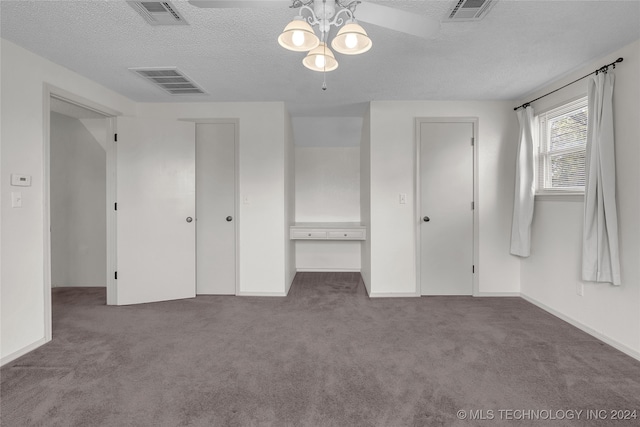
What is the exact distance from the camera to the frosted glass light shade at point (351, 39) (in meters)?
1.41

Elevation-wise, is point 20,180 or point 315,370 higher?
point 20,180

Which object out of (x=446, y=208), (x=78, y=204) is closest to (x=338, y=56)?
(x=446, y=208)

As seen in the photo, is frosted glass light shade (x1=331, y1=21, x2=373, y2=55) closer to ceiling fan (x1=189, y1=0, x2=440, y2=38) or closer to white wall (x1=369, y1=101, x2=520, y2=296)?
ceiling fan (x1=189, y1=0, x2=440, y2=38)

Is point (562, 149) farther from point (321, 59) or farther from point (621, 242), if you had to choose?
point (321, 59)

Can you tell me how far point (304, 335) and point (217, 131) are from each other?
8.46 feet

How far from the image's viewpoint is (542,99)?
3.34 meters

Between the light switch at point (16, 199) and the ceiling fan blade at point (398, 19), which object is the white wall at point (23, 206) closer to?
the light switch at point (16, 199)

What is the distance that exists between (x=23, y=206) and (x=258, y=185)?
6.81 ft

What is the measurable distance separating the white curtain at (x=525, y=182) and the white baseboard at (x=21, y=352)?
14.9 ft

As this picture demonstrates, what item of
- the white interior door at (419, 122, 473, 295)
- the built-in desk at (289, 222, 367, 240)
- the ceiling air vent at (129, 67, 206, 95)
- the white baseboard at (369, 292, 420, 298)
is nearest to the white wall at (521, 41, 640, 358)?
the white interior door at (419, 122, 473, 295)

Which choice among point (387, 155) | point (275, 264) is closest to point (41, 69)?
point (275, 264)

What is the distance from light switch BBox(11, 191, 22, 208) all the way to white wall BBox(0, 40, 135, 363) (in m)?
0.02

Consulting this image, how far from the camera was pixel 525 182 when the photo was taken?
11.3ft

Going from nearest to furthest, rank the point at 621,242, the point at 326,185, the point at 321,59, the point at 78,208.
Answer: the point at 321,59 < the point at 621,242 < the point at 78,208 < the point at 326,185
